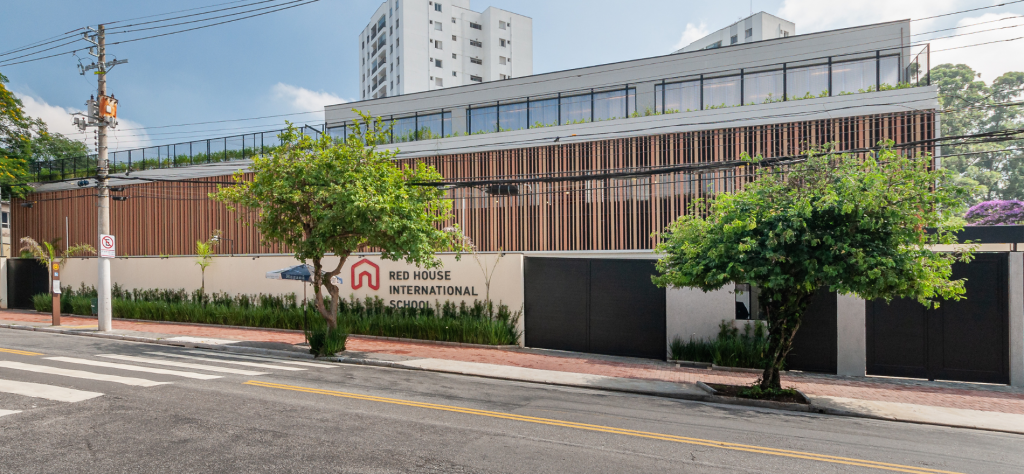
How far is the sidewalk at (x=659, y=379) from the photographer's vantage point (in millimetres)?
10242

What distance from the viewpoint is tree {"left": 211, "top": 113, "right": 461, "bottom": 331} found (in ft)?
46.3

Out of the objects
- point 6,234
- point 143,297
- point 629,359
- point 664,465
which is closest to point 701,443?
point 664,465

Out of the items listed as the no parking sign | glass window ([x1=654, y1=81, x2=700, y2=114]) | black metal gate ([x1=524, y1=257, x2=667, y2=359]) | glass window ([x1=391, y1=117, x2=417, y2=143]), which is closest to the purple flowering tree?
glass window ([x1=654, y1=81, x2=700, y2=114])

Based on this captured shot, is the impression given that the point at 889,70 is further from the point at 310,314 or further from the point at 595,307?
the point at 310,314

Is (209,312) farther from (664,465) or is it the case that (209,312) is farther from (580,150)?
(664,465)

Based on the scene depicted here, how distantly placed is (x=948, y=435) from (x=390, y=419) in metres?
8.49

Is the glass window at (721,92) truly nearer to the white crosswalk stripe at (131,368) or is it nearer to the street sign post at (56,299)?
the white crosswalk stripe at (131,368)

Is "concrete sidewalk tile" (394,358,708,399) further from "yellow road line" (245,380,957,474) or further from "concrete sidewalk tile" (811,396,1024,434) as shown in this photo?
"yellow road line" (245,380,957,474)

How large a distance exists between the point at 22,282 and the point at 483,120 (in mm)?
25288

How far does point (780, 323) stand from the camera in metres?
11.2

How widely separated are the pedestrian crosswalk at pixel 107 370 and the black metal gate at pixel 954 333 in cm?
1328

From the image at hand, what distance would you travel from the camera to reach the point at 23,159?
3303 centimetres

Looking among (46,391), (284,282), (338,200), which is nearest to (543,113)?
(284,282)

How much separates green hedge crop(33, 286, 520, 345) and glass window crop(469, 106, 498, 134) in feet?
Result: 39.8
